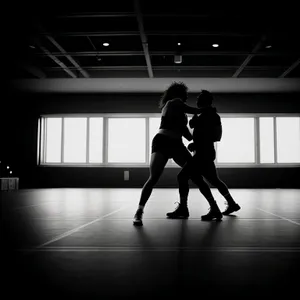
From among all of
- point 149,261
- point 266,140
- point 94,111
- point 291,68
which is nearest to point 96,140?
point 94,111

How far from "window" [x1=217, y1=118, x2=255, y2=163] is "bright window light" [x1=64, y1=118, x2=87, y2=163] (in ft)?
17.6

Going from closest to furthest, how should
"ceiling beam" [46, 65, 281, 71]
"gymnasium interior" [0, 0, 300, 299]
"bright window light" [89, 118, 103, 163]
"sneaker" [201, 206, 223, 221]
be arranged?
1. "gymnasium interior" [0, 0, 300, 299]
2. "sneaker" [201, 206, 223, 221]
3. "ceiling beam" [46, 65, 281, 71]
4. "bright window light" [89, 118, 103, 163]

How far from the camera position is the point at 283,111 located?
13.8 metres

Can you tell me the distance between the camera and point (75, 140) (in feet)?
46.4

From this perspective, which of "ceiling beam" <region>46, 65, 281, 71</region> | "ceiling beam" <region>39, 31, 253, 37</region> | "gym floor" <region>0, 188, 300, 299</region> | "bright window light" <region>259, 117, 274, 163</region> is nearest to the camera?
"gym floor" <region>0, 188, 300, 299</region>

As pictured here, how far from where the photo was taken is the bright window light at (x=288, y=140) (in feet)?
45.3

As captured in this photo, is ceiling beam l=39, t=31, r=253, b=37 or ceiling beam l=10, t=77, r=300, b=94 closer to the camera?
ceiling beam l=39, t=31, r=253, b=37

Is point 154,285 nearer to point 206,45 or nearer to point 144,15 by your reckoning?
point 144,15

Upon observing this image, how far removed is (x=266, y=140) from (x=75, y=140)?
7.49 meters

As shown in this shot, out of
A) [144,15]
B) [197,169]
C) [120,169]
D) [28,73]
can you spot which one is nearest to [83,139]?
[120,169]

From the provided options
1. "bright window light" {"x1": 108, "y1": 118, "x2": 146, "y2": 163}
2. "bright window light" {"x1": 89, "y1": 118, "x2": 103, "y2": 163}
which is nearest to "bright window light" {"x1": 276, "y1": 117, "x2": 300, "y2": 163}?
"bright window light" {"x1": 108, "y1": 118, "x2": 146, "y2": 163}

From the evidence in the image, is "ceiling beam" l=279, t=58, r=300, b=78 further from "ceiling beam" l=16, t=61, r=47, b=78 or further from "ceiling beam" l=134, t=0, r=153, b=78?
"ceiling beam" l=16, t=61, r=47, b=78

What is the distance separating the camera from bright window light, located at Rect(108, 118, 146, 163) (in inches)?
553

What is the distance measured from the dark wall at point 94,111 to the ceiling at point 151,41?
2.23 meters
